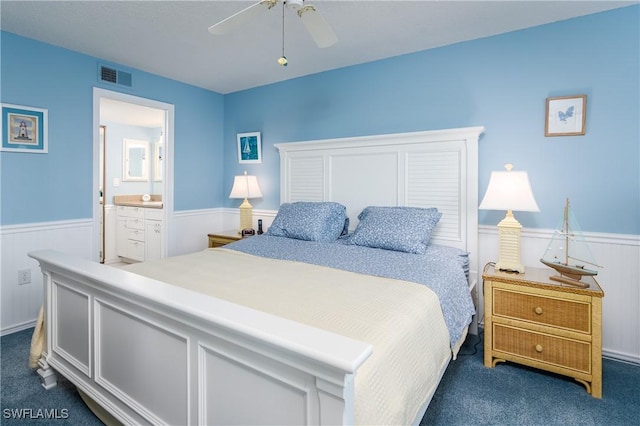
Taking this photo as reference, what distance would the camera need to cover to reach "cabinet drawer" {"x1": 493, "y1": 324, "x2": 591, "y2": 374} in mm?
1950

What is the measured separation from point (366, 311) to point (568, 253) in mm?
1670

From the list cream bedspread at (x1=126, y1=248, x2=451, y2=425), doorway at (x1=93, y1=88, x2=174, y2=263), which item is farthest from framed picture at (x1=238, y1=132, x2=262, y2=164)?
cream bedspread at (x1=126, y1=248, x2=451, y2=425)

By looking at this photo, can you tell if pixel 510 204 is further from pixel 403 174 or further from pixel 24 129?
pixel 24 129

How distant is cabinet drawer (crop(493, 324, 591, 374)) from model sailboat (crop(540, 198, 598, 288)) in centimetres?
36

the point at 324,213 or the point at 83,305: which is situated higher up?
the point at 324,213

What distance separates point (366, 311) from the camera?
53.5 inches

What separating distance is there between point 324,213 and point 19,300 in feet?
8.57

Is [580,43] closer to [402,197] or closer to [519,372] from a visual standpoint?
[402,197]

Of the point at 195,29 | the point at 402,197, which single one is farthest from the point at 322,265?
the point at 195,29

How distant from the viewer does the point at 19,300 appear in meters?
2.79

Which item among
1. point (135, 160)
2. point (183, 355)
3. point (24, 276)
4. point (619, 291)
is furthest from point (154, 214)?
point (619, 291)

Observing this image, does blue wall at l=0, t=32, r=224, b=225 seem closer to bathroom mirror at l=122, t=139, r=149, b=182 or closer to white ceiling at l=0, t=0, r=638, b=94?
white ceiling at l=0, t=0, r=638, b=94

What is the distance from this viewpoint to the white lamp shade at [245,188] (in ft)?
12.5

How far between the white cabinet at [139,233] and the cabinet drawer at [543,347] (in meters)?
3.81
